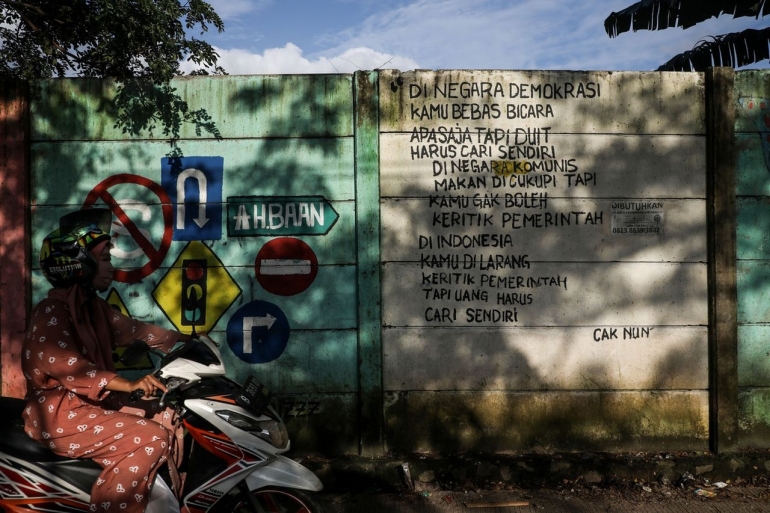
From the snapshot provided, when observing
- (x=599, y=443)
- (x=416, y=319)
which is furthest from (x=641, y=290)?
(x=416, y=319)

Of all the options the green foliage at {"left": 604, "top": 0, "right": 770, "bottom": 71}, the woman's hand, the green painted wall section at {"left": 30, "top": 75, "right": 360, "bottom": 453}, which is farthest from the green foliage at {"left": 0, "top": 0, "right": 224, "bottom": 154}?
the green foliage at {"left": 604, "top": 0, "right": 770, "bottom": 71}

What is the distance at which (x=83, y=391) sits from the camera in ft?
8.68

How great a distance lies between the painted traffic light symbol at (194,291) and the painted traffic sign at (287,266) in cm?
37

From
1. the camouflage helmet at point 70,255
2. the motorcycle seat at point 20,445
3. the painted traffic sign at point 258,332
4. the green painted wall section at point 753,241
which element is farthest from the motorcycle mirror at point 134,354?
the green painted wall section at point 753,241

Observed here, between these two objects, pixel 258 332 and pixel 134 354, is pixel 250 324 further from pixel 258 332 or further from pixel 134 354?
pixel 134 354

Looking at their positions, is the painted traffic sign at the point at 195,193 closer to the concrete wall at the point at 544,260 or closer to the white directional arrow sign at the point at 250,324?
the white directional arrow sign at the point at 250,324

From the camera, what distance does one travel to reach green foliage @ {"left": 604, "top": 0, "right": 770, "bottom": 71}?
8.50 m

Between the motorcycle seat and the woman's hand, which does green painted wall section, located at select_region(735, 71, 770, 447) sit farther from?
the motorcycle seat

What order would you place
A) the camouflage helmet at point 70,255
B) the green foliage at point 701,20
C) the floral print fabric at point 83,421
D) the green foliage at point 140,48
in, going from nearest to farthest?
the floral print fabric at point 83,421 → the camouflage helmet at point 70,255 → the green foliage at point 140,48 → the green foliage at point 701,20

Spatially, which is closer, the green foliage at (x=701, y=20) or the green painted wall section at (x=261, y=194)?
the green painted wall section at (x=261, y=194)

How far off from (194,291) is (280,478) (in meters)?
2.02

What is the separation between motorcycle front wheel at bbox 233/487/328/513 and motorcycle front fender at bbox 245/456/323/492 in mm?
33

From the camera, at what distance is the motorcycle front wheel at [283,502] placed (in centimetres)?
263

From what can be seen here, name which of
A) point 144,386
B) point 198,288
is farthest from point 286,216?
point 144,386
